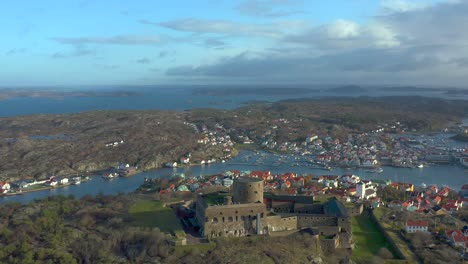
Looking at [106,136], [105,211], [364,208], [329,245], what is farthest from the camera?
[106,136]

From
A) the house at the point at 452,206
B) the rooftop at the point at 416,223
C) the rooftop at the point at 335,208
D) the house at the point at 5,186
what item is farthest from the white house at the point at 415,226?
the house at the point at 5,186

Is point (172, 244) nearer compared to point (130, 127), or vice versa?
point (172, 244)

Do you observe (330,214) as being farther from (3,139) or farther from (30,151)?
(3,139)

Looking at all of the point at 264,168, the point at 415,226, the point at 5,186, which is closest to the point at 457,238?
the point at 415,226

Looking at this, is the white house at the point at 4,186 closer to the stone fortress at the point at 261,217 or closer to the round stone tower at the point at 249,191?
the stone fortress at the point at 261,217

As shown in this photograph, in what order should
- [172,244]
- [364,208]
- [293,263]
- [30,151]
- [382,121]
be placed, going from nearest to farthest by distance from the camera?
[293,263] < [172,244] < [364,208] < [30,151] < [382,121]

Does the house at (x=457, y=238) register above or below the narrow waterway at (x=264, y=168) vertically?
above

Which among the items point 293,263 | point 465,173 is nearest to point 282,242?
point 293,263
